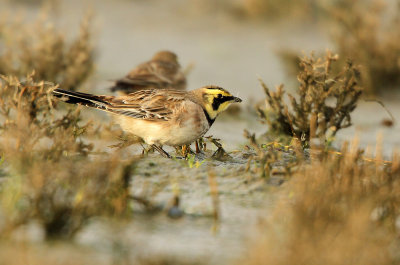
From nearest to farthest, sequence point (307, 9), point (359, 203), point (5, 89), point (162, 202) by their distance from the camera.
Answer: point (359, 203) → point (162, 202) → point (5, 89) → point (307, 9)

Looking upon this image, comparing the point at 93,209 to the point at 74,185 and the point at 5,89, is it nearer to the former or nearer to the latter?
the point at 74,185

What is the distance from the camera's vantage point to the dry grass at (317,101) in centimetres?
572

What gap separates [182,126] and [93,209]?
168 centimetres

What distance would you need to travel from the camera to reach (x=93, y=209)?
11.4 feet

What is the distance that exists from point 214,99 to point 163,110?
477 millimetres

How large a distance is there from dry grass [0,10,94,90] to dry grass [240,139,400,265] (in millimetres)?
4458

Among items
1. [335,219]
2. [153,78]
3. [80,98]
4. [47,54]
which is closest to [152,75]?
[153,78]

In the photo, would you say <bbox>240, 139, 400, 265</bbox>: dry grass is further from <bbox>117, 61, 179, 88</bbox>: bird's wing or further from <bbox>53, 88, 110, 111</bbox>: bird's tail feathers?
<bbox>117, 61, 179, 88</bbox>: bird's wing

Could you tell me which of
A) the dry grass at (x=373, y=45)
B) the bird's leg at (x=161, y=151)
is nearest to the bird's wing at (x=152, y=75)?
the bird's leg at (x=161, y=151)

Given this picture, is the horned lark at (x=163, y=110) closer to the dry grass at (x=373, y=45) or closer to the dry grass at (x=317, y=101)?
the dry grass at (x=317, y=101)

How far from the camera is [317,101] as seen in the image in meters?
5.84

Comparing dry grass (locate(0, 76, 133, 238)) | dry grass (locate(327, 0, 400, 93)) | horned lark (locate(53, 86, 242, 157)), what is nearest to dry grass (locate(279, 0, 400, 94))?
dry grass (locate(327, 0, 400, 93))

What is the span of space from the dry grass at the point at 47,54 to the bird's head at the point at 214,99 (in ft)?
9.88

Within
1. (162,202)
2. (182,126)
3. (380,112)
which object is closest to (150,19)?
(380,112)
